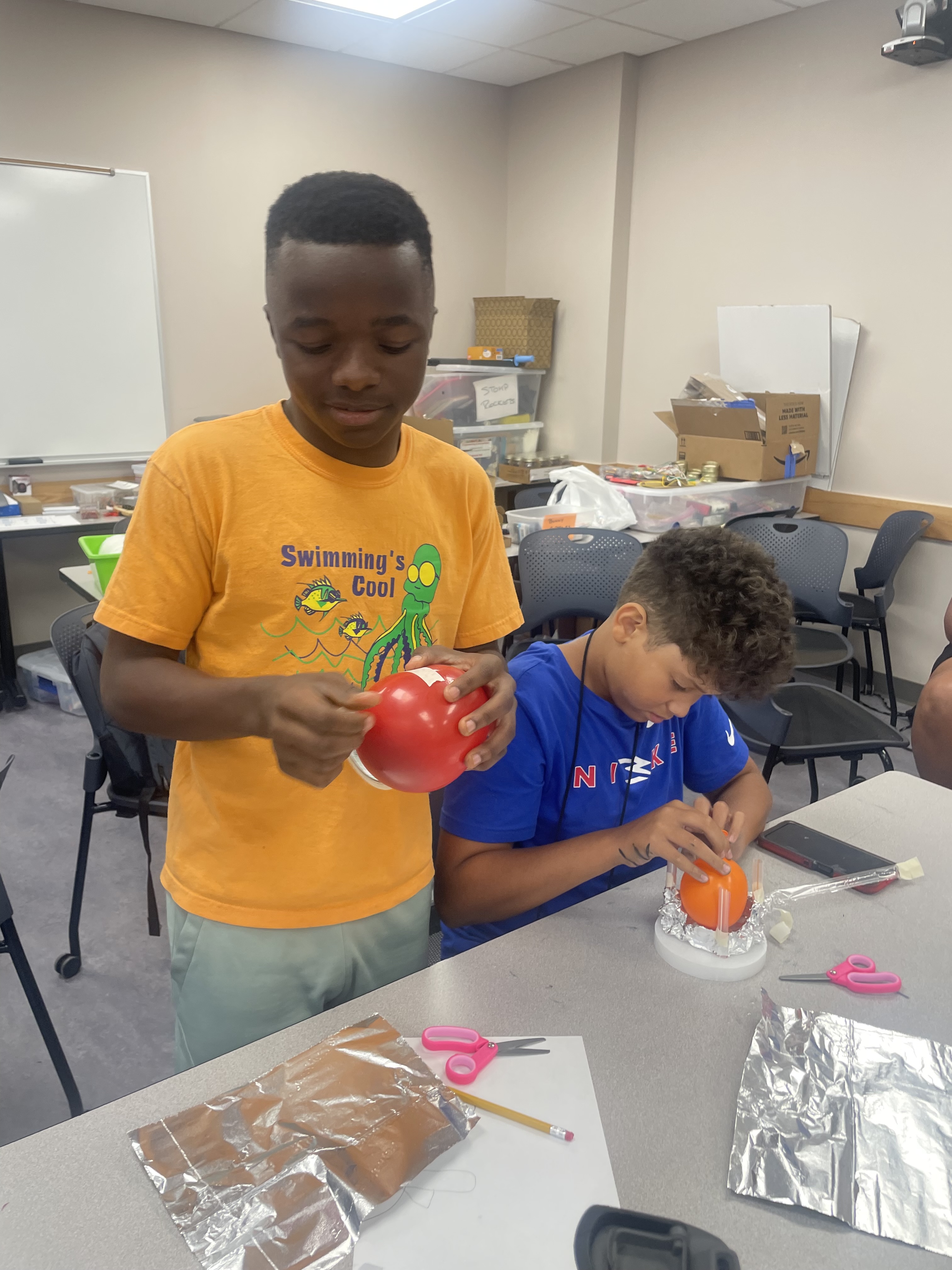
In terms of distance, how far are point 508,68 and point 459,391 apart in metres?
1.86

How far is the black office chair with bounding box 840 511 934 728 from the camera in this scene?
3.84 m

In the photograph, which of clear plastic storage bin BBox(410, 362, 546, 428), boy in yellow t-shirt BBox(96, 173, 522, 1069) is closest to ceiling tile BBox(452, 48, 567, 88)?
clear plastic storage bin BBox(410, 362, 546, 428)

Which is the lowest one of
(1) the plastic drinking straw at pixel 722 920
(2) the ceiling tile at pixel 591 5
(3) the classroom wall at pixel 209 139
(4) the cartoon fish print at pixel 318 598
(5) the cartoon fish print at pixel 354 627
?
(1) the plastic drinking straw at pixel 722 920

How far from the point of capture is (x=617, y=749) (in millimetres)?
1310

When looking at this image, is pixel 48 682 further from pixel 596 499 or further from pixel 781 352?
pixel 781 352

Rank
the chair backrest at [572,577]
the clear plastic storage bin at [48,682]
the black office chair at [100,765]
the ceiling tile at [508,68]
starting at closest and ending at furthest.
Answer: the black office chair at [100,765] < the chair backrest at [572,577] < the clear plastic storage bin at [48,682] < the ceiling tile at [508,68]

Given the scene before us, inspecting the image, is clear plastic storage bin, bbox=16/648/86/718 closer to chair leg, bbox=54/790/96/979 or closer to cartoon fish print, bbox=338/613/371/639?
chair leg, bbox=54/790/96/979

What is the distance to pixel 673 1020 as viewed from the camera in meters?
0.98

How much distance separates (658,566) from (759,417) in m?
3.28

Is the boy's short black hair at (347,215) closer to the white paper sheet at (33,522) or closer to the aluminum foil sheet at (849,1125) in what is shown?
the aluminum foil sheet at (849,1125)

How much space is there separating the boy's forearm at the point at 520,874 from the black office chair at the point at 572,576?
189 cm

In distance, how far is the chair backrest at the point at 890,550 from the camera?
3834 mm

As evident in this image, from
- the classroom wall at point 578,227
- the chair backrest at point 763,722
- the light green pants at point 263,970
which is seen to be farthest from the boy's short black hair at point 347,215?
the classroom wall at point 578,227

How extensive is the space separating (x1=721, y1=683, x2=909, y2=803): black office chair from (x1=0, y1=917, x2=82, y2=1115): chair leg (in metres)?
1.47
